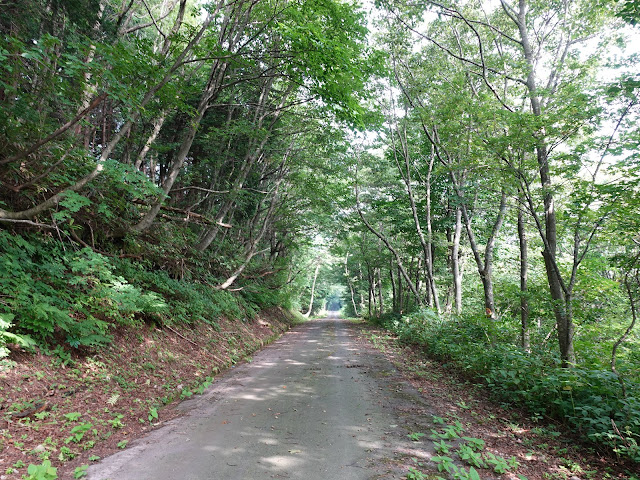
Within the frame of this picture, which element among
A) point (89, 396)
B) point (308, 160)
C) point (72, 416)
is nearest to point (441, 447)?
point (72, 416)

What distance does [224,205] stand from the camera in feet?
37.8

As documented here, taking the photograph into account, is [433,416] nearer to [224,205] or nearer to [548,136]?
[548,136]

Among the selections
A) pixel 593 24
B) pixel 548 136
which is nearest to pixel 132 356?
pixel 548 136

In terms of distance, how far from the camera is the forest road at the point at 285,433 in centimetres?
312

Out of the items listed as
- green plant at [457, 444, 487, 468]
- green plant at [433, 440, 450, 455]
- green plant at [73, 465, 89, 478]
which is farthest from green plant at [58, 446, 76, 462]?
green plant at [457, 444, 487, 468]

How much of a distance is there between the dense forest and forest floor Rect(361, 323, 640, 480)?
0.21 meters

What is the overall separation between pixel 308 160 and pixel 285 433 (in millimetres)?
12607

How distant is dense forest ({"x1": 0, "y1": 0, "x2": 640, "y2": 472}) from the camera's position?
4668 millimetres

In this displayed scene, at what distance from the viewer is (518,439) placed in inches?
165

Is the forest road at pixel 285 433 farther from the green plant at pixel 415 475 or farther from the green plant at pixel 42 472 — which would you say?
the green plant at pixel 42 472

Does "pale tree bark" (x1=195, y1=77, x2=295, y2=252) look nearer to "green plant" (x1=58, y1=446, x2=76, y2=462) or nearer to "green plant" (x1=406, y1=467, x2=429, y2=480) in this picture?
"green plant" (x1=58, y1=446, x2=76, y2=462)

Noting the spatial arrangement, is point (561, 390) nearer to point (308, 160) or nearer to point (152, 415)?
point (152, 415)

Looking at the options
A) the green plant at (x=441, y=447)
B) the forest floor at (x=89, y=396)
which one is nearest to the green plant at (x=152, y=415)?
the forest floor at (x=89, y=396)

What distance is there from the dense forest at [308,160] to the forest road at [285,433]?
1.90 meters
